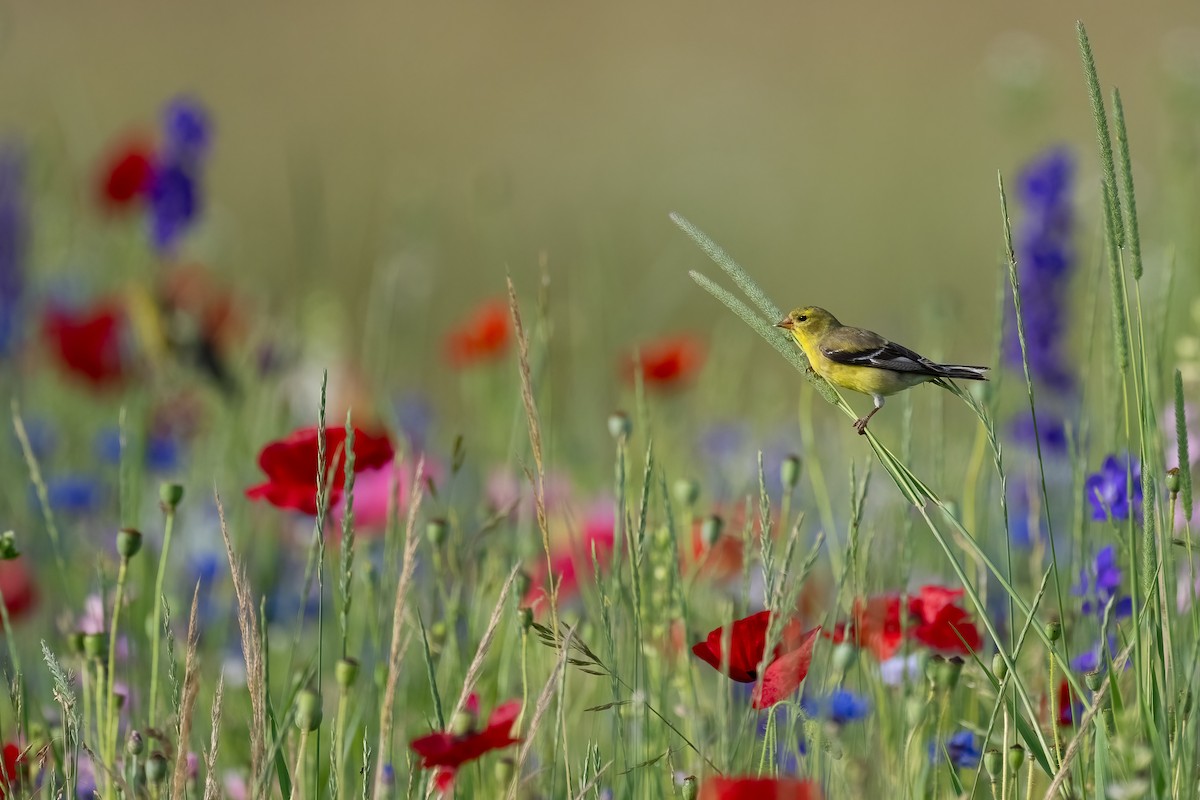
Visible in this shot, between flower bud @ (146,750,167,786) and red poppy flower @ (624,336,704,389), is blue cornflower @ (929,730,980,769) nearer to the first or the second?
flower bud @ (146,750,167,786)

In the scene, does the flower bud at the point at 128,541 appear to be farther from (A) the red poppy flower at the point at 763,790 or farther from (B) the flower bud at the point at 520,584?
(A) the red poppy flower at the point at 763,790

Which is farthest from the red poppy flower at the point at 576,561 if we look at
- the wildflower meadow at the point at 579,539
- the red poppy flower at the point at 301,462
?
the red poppy flower at the point at 301,462

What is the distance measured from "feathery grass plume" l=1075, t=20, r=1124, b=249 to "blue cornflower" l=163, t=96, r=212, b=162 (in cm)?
245

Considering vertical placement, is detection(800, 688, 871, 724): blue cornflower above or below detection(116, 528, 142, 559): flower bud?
below

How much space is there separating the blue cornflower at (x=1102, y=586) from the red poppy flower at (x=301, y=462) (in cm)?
80

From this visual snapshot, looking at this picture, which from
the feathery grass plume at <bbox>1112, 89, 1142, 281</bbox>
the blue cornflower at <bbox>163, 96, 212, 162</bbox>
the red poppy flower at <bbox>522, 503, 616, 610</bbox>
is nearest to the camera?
the feathery grass plume at <bbox>1112, 89, 1142, 281</bbox>

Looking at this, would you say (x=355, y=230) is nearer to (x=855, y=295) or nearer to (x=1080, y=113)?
(x=855, y=295)

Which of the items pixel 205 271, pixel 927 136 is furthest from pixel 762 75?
pixel 205 271

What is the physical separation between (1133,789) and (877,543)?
1.17 meters

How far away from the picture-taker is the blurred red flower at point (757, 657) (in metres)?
1.27

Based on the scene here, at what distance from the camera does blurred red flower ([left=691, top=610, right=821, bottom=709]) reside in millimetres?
1268

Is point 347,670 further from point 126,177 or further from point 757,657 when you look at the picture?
point 126,177

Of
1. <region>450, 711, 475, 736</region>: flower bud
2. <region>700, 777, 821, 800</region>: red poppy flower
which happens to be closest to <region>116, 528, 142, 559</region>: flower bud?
<region>450, 711, 475, 736</region>: flower bud

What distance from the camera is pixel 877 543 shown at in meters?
2.15
